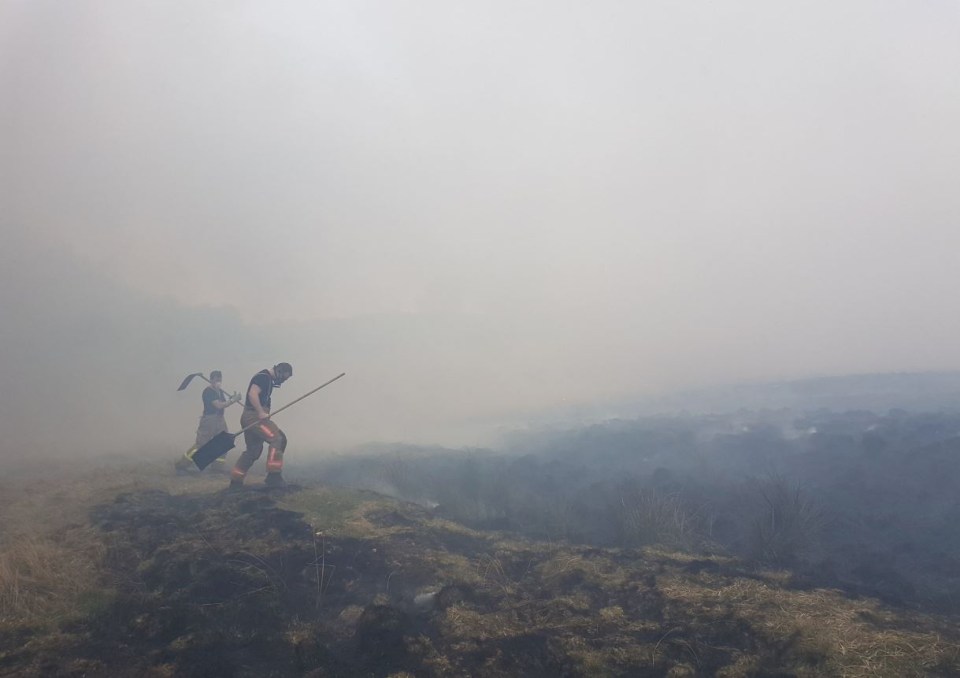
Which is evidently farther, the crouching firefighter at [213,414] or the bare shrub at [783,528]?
the crouching firefighter at [213,414]

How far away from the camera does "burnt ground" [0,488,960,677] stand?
6.96 m

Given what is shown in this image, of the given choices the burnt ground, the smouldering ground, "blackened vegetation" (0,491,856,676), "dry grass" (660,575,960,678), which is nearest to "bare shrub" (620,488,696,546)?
the smouldering ground

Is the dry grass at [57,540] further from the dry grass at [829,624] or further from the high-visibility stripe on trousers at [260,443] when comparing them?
the dry grass at [829,624]

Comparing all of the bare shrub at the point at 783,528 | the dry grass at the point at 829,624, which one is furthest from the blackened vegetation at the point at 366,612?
the bare shrub at the point at 783,528

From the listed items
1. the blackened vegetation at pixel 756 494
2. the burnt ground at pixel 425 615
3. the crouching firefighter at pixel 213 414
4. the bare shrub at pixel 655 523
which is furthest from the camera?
the crouching firefighter at pixel 213 414

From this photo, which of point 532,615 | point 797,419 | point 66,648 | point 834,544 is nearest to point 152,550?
point 66,648

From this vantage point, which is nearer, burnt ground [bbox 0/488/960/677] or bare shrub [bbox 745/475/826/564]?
burnt ground [bbox 0/488/960/677]

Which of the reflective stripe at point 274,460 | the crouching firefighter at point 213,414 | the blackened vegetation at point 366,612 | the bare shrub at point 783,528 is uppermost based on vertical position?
the crouching firefighter at point 213,414

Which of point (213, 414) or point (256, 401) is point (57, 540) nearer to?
point (256, 401)

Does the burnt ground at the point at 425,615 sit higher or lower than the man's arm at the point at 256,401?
lower

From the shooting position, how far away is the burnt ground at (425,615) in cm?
696

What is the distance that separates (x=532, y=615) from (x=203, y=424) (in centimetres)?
1470

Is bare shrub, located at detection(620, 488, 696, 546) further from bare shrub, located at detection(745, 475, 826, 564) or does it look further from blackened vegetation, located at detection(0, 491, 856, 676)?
blackened vegetation, located at detection(0, 491, 856, 676)

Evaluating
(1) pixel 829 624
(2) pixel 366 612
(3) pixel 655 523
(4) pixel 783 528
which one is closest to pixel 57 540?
(2) pixel 366 612
